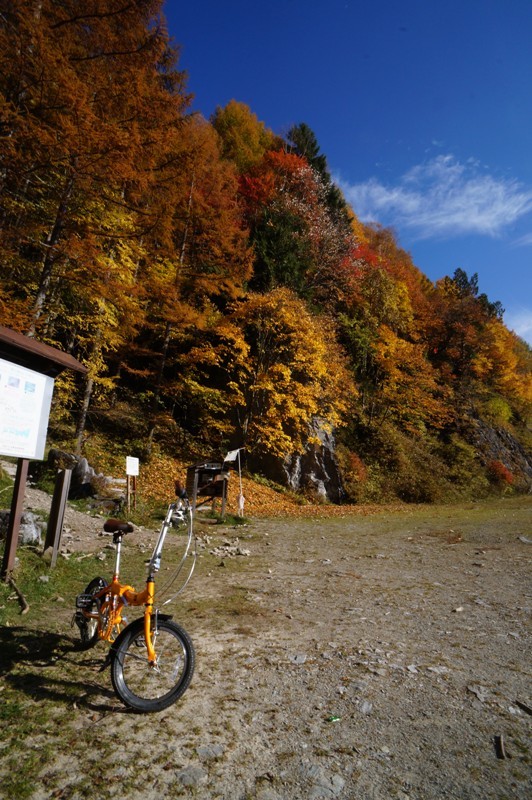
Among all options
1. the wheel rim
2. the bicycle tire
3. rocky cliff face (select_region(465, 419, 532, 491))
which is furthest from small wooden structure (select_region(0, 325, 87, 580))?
rocky cliff face (select_region(465, 419, 532, 491))

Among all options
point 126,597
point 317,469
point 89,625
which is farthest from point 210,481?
point 126,597

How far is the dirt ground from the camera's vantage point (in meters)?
2.50

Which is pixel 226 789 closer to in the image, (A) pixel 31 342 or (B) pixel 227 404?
(A) pixel 31 342

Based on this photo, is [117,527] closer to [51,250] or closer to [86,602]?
[86,602]

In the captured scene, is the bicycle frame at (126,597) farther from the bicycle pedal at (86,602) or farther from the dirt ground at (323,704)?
the dirt ground at (323,704)

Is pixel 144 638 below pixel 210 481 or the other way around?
below

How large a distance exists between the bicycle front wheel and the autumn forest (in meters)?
8.24

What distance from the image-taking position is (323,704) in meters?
3.35

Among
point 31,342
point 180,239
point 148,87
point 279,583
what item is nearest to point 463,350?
Result: point 180,239

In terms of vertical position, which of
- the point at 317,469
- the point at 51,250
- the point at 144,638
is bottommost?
the point at 144,638

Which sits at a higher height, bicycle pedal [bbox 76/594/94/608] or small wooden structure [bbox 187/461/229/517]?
small wooden structure [bbox 187/461/229/517]

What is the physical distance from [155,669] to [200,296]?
1694cm

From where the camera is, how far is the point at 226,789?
245 centimetres

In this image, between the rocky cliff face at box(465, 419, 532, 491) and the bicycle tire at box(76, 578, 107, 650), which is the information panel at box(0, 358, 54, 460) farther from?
the rocky cliff face at box(465, 419, 532, 491)
